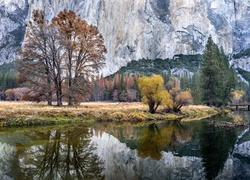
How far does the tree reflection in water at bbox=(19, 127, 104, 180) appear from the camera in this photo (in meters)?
9.01

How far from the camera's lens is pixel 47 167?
9781mm

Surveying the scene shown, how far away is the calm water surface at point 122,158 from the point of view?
9164mm

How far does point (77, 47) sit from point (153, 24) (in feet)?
410

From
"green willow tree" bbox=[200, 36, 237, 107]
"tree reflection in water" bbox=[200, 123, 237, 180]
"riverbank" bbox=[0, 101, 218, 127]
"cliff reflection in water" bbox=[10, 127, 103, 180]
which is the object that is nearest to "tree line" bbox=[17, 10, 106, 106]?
"riverbank" bbox=[0, 101, 218, 127]

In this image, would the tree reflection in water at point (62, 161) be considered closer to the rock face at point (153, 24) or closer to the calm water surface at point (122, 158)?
the calm water surface at point (122, 158)

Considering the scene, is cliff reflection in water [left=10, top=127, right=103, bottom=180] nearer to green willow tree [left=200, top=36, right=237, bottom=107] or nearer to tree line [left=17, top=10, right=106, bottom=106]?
tree line [left=17, top=10, right=106, bottom=106]

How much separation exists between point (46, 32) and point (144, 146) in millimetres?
22805

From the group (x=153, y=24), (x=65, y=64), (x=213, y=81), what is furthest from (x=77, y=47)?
(x=153, y=24)

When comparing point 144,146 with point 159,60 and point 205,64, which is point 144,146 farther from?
point 159,60

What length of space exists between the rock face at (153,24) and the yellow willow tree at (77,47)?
109m

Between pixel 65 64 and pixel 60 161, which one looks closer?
pixel 60 161

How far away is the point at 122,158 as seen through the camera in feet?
38.3

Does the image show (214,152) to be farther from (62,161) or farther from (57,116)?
(57,116)

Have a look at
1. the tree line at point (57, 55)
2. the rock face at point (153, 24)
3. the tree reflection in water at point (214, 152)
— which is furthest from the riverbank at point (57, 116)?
the rock face at point (153, 24)
